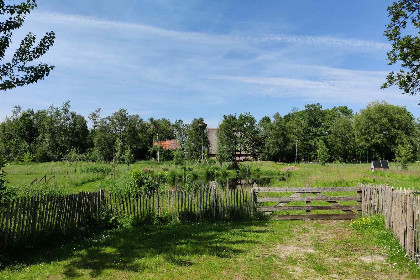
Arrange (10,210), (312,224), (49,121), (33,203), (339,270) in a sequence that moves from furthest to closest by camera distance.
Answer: (49,121) < (312,224) < (33,203) < (10,210) < (339,270)

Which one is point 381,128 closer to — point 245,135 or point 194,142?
point 245,135

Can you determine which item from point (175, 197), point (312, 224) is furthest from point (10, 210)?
point (312, 224)

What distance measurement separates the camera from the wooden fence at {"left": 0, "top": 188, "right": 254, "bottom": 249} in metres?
8.05

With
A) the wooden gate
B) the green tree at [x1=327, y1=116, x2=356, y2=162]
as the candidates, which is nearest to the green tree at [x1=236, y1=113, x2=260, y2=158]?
the green tree at [x1=327, y1=116, x2=356, y2=162]

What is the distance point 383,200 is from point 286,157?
2845 inches

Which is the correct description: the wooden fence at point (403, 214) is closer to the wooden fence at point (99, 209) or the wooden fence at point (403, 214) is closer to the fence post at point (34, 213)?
the wooden fence at point (99, 209)

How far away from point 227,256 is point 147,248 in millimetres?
2423

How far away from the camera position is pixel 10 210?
7.86 m

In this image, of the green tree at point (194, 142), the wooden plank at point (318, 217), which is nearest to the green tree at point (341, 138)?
the green tree at point (194, 142)

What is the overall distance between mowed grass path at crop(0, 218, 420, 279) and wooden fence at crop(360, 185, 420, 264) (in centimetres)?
34

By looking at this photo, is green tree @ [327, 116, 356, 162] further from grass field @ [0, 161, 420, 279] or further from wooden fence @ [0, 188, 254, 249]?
wooden fence @ [0, 188, 254, 249]

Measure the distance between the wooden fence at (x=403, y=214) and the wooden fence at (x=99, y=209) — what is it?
5.00m

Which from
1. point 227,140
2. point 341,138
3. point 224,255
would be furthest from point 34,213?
point 341,138

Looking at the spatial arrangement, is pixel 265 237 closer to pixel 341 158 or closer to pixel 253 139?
pixel 253 139
